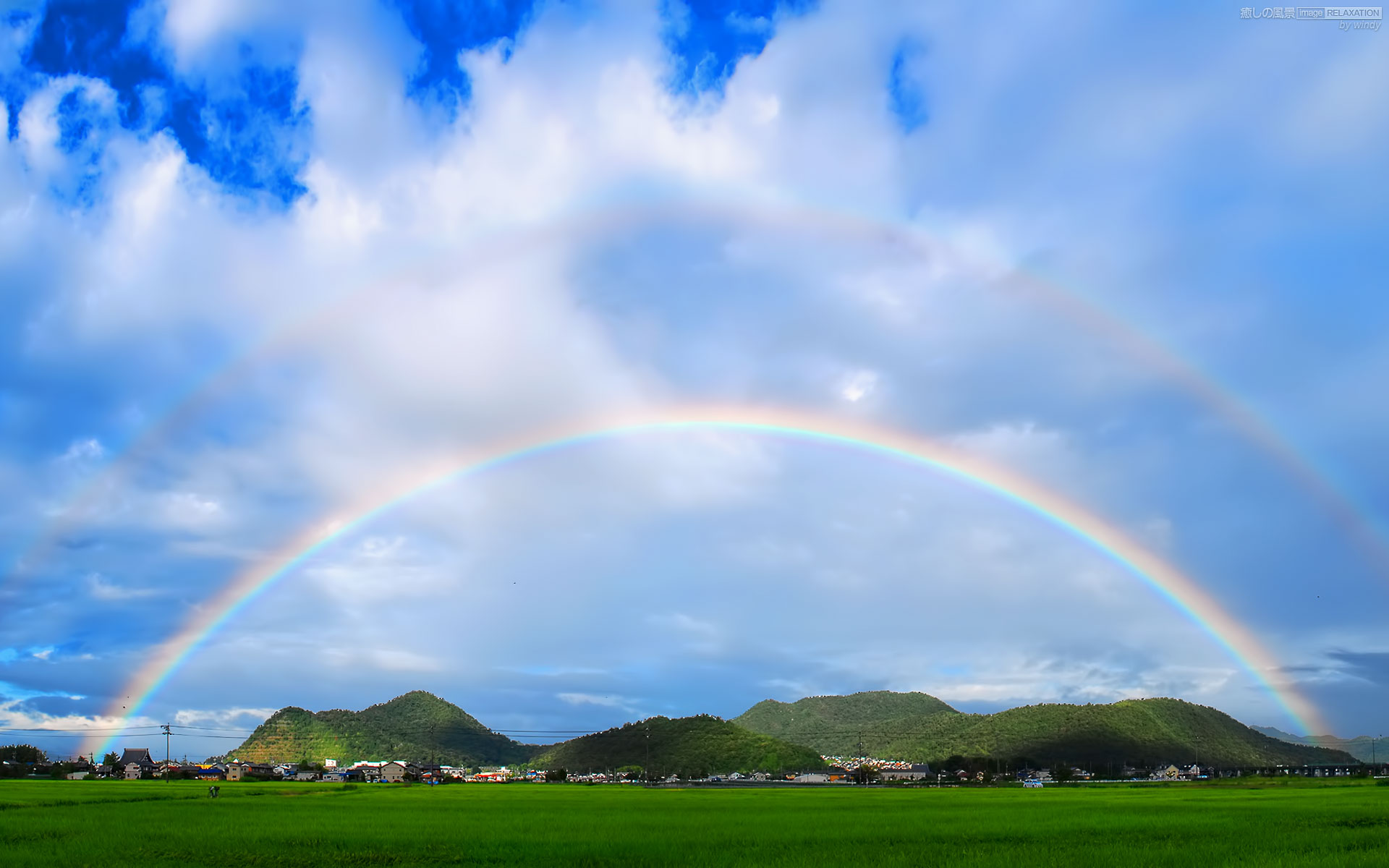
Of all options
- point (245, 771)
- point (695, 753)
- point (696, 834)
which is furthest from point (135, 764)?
point (696, 834)

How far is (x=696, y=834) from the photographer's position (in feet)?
120

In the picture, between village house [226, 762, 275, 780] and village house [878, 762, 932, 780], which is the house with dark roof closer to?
village house [226, 762, 275, 780]

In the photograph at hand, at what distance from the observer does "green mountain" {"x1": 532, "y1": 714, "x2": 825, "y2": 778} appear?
6914 inches

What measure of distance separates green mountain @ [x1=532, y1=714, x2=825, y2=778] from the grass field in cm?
12021

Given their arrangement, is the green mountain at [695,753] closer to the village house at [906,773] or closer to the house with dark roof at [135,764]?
the village house at [906,773]

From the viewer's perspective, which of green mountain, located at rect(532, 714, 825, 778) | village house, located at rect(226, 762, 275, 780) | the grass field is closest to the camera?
the grass field

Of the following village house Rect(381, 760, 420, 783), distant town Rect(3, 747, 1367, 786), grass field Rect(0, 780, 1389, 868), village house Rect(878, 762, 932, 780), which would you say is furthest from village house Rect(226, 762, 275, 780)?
village house Rect(878, 762, 932, 780)

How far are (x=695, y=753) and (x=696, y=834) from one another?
150365 mm

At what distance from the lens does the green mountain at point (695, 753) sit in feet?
576

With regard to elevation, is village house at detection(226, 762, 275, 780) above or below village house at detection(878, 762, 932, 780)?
above

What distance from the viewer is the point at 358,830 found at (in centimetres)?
3847

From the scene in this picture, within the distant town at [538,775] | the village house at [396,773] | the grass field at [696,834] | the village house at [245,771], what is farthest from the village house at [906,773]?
the grass field at [696,834]

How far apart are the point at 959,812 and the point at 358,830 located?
3035 cm

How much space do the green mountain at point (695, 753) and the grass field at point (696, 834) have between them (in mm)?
120209
